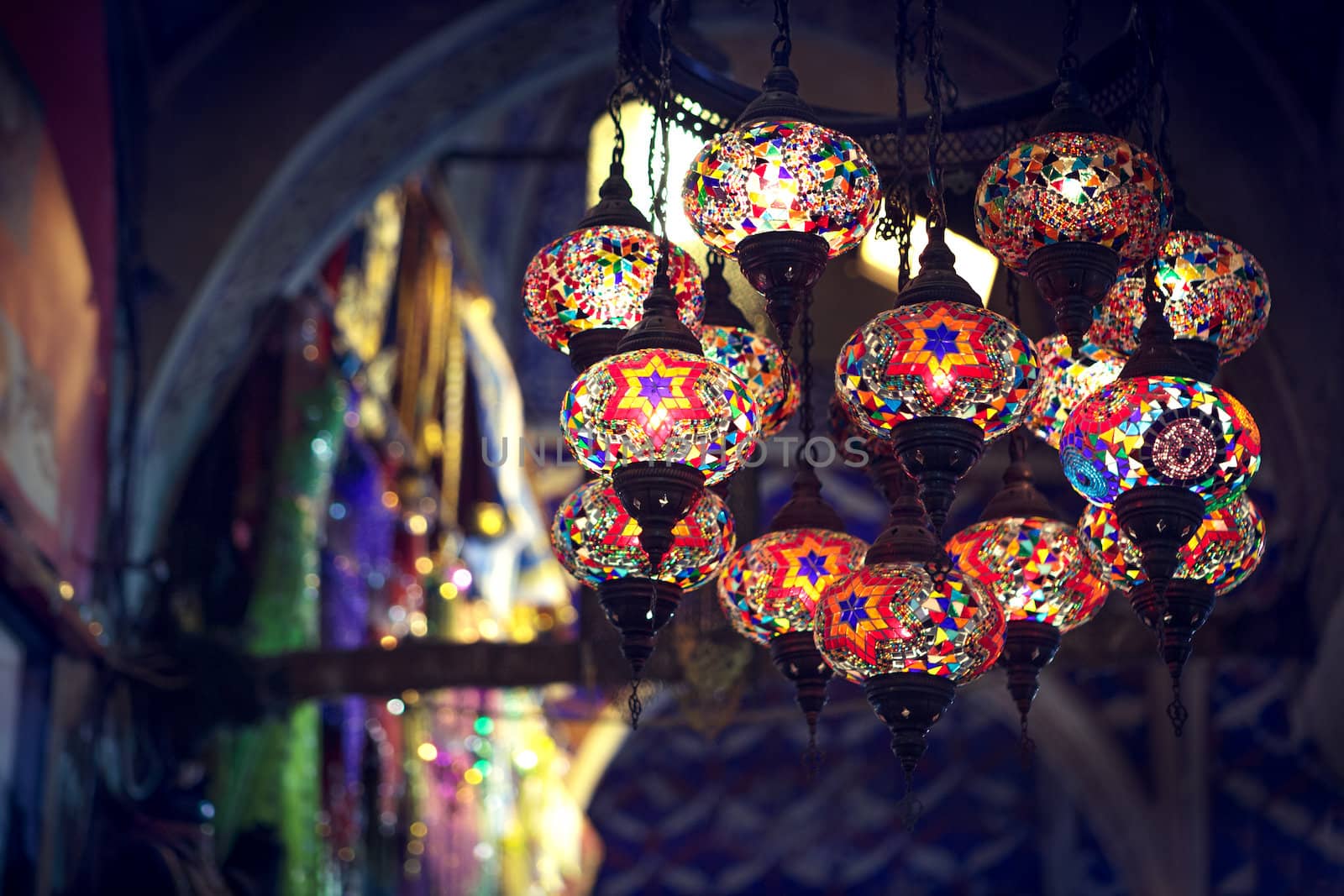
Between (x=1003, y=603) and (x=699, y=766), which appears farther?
(x=699, y=766)

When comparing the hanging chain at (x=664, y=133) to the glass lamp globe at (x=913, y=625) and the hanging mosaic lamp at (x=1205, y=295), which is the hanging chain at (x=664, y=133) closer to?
the glass lamp globe at (x=913, y=625)

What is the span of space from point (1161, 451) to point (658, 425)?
2.47ft

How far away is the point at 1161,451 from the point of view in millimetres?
2668

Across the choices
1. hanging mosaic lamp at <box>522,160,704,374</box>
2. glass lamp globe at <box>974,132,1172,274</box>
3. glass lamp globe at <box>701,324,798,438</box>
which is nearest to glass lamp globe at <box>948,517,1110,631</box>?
glass lamp globe at <box>701,324,798,438</box>

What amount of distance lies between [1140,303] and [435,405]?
6.13 metres

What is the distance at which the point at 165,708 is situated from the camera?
5785 millimetres

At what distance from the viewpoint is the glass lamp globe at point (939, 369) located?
2.68 meters

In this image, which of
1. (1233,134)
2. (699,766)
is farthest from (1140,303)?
(699,766)

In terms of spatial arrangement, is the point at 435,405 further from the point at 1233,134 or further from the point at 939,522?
the point at 939,522

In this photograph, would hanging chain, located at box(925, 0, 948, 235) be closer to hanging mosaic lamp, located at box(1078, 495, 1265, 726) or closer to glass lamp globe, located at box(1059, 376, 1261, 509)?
glass lamp globe, located at box(1059, 376, 1261, 509)

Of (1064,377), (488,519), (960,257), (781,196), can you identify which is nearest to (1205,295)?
(1064,377)

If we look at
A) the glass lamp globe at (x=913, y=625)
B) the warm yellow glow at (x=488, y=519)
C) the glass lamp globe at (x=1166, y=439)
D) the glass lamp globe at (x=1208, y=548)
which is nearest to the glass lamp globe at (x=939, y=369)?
the glass lamp globe at (x=1166, y=439)

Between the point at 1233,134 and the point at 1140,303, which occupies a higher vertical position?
the point at 1233,134

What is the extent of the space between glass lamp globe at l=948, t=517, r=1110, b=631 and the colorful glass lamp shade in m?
0.60
